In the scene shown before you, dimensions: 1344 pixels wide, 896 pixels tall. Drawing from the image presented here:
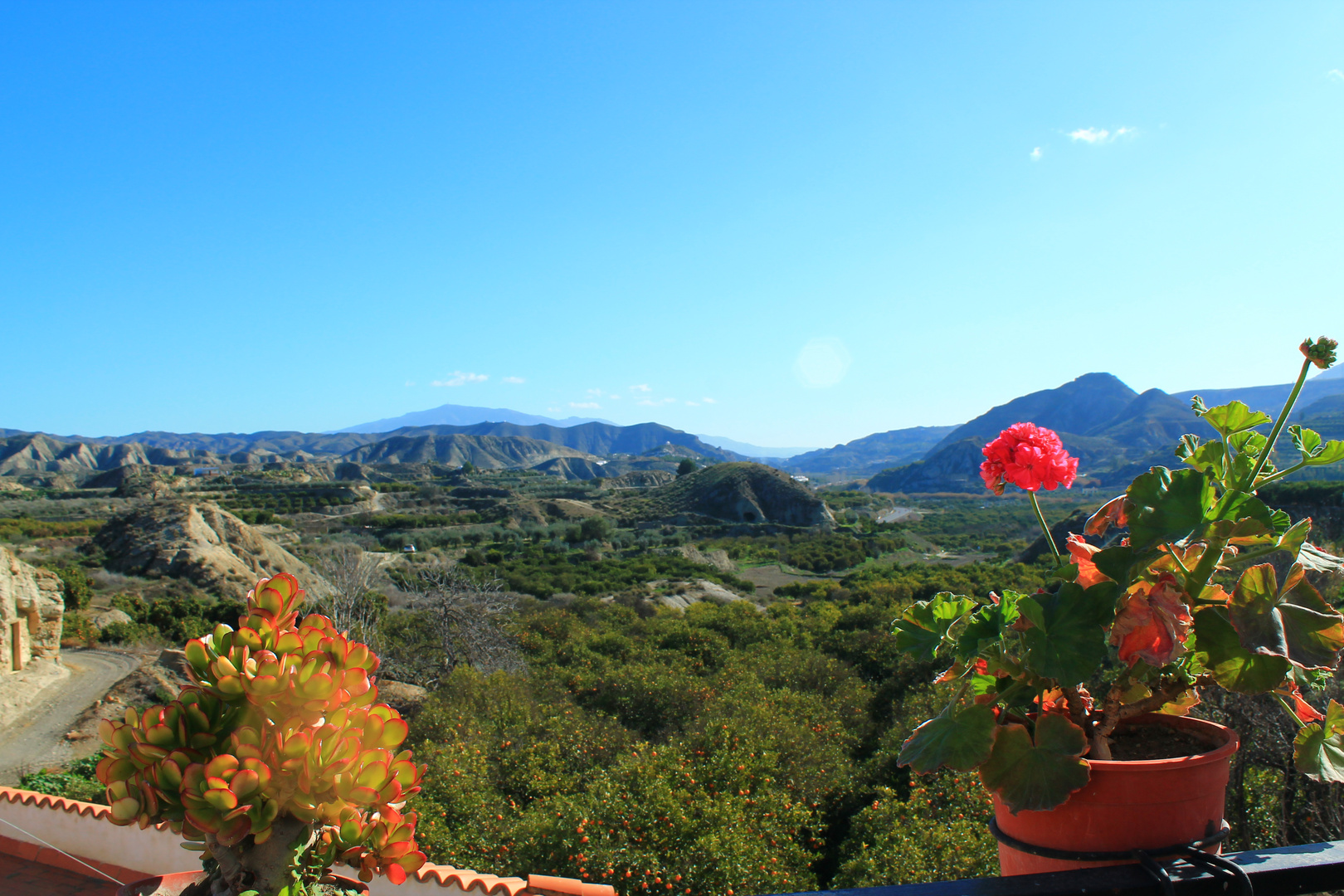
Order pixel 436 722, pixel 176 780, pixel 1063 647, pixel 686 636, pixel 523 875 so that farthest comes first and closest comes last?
pixel 686 636 < pixel 436 722 < pixel 523 875 < pixel 1063 647 < pixel 176 780

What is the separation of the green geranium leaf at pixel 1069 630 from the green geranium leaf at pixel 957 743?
15 centimetres

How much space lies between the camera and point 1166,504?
1.29m

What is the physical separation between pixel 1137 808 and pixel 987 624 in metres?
0.42

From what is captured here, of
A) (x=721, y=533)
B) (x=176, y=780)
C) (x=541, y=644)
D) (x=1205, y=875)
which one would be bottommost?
(x=721, y=533)

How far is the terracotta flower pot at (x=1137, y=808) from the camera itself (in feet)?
4.33

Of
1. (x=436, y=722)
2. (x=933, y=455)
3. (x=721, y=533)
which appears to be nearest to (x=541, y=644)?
(x=436, y=722)

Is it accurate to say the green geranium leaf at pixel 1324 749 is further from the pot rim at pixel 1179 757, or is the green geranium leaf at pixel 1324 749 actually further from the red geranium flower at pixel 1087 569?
the red geranium flower at pixel 1087 569

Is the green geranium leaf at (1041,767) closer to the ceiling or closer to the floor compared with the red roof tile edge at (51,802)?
closer to the ceiling

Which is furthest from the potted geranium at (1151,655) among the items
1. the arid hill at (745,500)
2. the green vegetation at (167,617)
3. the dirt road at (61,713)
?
the arid hill at (745,500)

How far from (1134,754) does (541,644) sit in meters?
12.9

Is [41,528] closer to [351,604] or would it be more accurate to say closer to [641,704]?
[351,604]

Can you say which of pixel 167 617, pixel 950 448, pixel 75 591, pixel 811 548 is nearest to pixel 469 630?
pixel 167 617

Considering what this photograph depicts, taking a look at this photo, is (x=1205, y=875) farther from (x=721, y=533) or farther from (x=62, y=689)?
(x=721, y=533)

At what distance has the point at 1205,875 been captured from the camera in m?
1.15
